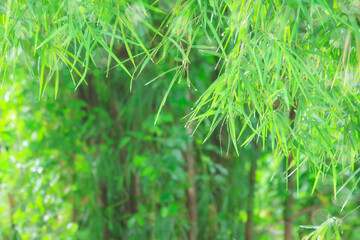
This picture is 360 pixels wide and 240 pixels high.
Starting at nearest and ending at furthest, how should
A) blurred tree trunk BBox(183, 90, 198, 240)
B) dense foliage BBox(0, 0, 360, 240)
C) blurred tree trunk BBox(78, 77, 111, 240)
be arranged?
dense foliage BBox(0, 0, 360, 240), blurred tree trunk BBox(183, 90, 198, 240), blurred tree trunk BBox(78, 77, 111, 240)

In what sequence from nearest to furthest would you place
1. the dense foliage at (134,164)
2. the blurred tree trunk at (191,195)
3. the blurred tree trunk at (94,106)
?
1. the dense foliage at (134,164)
2. the blurred tree trunk at (191,195)
3. the blurred tree trunk at (94,106)

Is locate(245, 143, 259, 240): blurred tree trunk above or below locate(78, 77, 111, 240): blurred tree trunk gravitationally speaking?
below

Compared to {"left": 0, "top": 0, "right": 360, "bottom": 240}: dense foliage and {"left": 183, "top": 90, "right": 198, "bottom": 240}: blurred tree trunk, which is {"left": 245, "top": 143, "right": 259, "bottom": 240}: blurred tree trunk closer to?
{"left": 0, "top": 0, "right": 360, "bottom": 240}: dense foliage

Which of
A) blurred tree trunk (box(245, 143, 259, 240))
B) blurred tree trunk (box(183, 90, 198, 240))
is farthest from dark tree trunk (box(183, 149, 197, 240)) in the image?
blurred tree trunk (box(245, 143, 259, 240))

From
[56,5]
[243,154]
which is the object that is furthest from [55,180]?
[56,5]

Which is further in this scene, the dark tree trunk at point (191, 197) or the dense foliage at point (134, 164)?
the dark tree trunk at point (191, 197)

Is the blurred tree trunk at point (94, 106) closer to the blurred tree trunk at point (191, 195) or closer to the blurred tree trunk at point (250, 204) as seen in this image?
the blurred tree trunk at point (191, 195)

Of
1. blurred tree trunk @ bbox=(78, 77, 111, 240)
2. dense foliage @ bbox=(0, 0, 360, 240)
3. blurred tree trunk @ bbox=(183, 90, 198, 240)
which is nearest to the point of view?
dense foliage @ bbox=(0, 0, 360, 240)

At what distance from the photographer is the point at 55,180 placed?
2.27m

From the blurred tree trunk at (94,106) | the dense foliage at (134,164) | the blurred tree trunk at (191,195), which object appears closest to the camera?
the dense foliage at (134,164)

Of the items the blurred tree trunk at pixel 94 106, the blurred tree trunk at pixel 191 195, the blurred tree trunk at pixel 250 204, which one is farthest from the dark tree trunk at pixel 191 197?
the blurred tree trunk at pixel 94 106

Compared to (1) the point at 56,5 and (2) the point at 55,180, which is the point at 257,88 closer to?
(1) the point at 56,5

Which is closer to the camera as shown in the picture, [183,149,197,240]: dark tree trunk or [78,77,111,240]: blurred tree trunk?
[183,149,197,240]: dark tree trunk

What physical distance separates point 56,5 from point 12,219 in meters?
1.47
